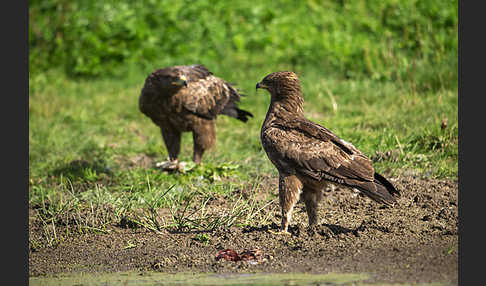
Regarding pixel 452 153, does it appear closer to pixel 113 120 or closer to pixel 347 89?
pixel 347 89

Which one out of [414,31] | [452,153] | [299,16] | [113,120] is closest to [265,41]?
[299,16]

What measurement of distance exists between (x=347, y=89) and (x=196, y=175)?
171 inches

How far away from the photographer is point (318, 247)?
17.2 feet

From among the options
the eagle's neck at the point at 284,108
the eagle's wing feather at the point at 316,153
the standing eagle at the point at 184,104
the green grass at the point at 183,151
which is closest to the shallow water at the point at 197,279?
the green grass at the point at 183,151

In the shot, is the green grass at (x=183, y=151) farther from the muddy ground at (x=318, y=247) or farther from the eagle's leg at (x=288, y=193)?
the eagle's leg at (x=288, y=193)

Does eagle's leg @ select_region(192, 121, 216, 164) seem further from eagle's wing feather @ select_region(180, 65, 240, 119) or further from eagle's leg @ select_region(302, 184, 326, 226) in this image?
eagle's leg @ select_region(302, 184, 326, 226)

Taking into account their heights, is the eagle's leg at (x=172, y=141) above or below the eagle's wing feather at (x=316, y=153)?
below

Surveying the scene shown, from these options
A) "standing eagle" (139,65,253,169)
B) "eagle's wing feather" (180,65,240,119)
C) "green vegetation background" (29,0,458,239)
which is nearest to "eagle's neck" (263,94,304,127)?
"green vegetation background" (29,0,458,239)

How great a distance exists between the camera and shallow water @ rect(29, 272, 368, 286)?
14.7ft

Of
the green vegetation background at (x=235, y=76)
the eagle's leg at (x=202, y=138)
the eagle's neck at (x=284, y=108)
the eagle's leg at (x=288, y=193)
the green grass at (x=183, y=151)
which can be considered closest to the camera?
the eagle's leg at (x=288, y=193)

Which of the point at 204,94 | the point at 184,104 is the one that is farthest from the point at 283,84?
the point at 204,94

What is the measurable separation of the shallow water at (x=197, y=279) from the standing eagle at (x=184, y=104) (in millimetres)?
3565

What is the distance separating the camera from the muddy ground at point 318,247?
4770 millimetres

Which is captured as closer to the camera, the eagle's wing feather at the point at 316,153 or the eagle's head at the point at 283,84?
the eagle's wing feather at the point at 316,153
